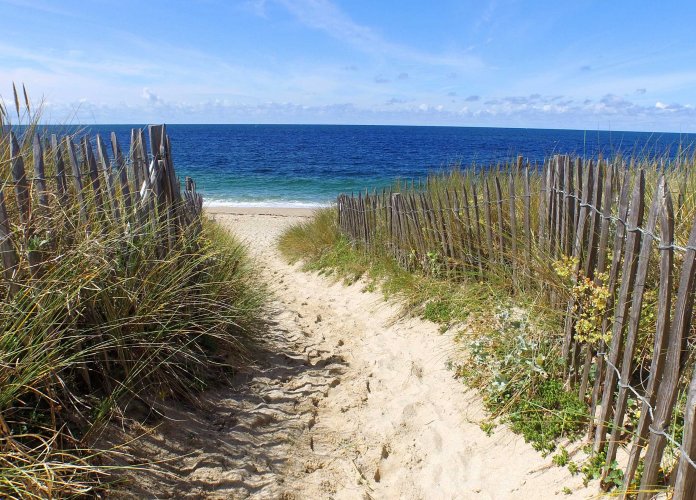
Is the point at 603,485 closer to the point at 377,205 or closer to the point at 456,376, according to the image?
the point at 456,376

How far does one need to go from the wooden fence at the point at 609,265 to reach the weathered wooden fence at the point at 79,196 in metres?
2.65

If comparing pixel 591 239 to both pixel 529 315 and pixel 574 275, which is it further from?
pixel 529 315

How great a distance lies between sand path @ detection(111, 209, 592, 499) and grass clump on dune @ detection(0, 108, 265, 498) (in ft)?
1.01

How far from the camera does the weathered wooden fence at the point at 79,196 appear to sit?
8.68 feet

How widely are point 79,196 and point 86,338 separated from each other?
83 centimetres

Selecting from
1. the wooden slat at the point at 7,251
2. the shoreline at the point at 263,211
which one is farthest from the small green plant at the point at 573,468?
the shoreline at the point at 263,211

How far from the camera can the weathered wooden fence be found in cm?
264

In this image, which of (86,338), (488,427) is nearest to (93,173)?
(86,338)

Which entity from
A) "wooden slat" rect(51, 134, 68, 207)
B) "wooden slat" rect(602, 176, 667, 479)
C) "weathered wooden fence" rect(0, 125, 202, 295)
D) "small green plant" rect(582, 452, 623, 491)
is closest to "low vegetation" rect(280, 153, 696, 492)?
"small green plant" rect(582, 452, 623, 491)

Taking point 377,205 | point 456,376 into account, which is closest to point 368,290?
point 377,205

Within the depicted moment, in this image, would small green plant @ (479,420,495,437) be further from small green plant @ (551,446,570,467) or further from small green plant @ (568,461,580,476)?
small green plant @ (568,461,580,476)

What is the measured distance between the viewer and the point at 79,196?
302 cm

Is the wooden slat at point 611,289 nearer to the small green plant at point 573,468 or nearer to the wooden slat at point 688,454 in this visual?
the small green plant at point 573,468

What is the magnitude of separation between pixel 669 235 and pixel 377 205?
5.75 metres
